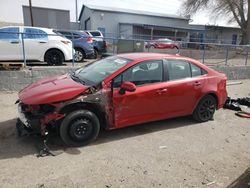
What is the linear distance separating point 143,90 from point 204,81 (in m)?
1.69

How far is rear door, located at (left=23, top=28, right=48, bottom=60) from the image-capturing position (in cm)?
930

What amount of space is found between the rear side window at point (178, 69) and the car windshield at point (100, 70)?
3.05 feet

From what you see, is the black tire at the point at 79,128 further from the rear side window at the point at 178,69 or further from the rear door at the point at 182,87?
the rear side window at the point at 178,69

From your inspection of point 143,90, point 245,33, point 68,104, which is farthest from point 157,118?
point 245,33

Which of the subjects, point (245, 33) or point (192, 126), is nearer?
point (192, 126)

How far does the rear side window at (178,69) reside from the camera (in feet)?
17.1

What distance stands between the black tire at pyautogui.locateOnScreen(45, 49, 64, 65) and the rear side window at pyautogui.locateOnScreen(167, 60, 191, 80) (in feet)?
18.8

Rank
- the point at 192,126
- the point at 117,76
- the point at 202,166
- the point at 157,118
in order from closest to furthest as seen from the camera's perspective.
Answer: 1. the point at 202,166
2. the point at 117,76
3. the point at 157,118
4. the point at 192,126

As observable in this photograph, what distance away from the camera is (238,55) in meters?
15.8

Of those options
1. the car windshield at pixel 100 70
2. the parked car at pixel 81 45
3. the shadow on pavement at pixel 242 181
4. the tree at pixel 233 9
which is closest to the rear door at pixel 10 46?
the parked car at pixel 81 45

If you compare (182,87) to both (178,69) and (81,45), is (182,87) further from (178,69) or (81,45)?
(81,45)

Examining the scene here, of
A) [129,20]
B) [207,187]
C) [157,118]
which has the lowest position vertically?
[207,187]

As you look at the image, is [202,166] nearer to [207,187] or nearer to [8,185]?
[207,187]

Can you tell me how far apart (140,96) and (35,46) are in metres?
6.16
